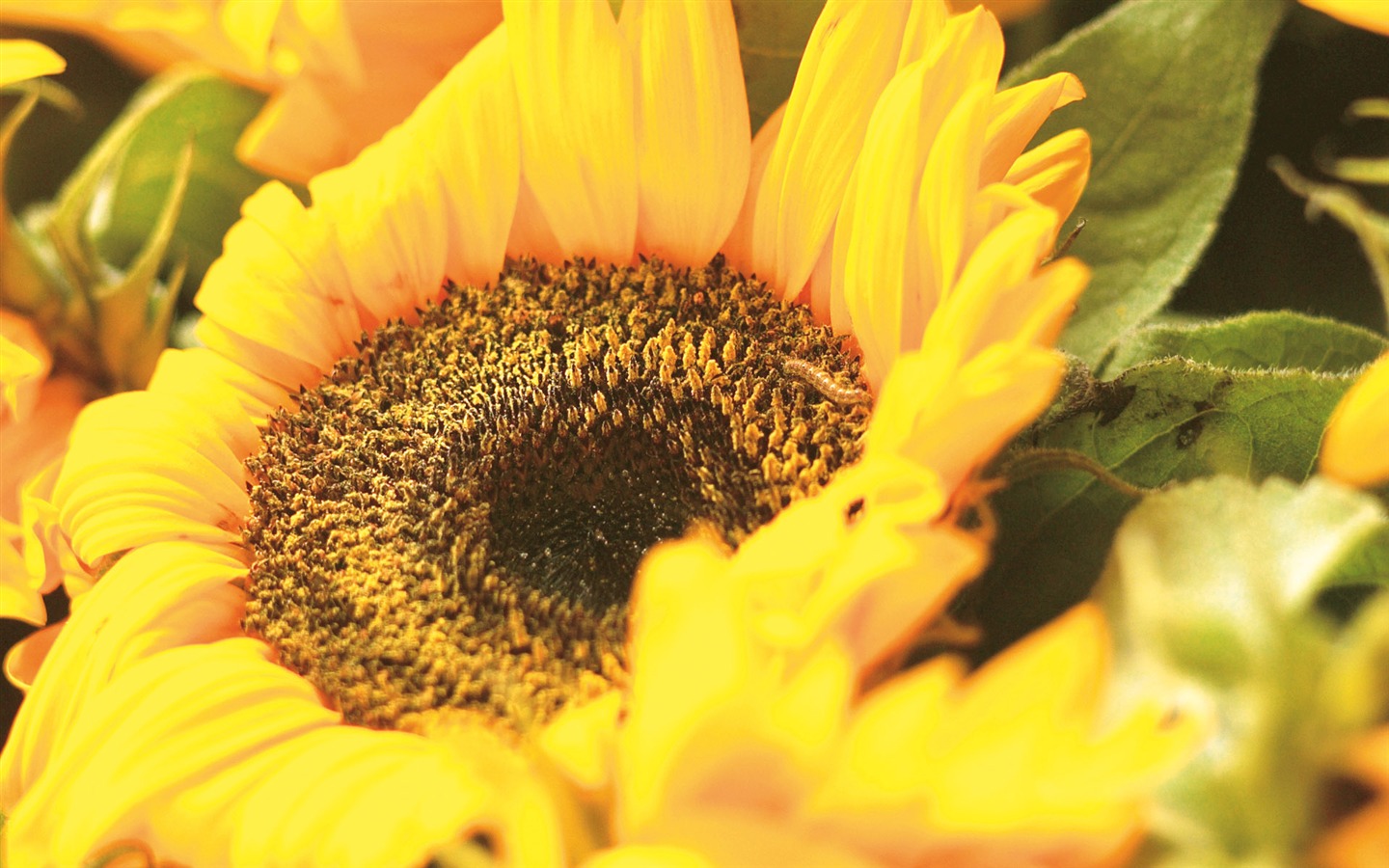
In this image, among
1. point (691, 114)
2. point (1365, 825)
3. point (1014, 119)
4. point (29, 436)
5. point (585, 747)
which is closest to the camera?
point (1365, 825)

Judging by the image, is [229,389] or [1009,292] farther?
[229,389]

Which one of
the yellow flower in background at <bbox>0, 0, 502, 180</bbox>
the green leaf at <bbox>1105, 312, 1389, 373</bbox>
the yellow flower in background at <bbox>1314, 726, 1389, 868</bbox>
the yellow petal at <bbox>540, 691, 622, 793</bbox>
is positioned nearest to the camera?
the yellow flower in background at <bbox>1314, 726, 1389, 868</bbox>

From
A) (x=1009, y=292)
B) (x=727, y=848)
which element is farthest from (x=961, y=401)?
(x=727, y=848)

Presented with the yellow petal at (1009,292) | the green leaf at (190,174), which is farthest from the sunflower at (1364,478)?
the green leaf at (190,174)

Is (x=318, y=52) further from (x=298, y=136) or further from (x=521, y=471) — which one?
(x=521, y=471)

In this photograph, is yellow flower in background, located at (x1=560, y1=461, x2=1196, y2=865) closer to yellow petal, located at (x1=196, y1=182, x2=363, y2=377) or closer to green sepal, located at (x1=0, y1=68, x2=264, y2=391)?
yellow petal, located at (x1=196, y1=182, x2=363, y2=377)

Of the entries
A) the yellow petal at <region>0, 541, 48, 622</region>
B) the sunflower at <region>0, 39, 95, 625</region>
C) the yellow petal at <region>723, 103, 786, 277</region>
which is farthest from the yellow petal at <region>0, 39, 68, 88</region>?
the yellow petal at <region>723, 103, 786, 277</region>

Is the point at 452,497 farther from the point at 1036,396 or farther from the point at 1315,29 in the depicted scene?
the point at 1315,29
